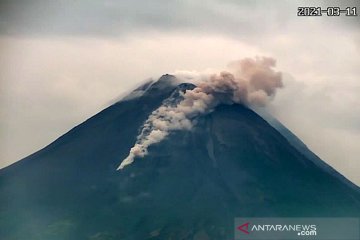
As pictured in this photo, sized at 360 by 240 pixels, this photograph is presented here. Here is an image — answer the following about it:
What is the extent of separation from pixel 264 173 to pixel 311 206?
2.41 ft

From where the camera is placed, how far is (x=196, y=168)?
8.77 meters

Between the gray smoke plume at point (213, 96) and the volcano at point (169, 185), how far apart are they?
134mm

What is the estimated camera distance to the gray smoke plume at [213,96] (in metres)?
8.61

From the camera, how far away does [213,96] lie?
29.9 feet

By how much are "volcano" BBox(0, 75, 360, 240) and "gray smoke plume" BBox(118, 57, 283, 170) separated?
13cm

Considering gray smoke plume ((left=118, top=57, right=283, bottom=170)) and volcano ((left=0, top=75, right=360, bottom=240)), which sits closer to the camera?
volcano ((left=0, top=75, right=360, bottom=240))

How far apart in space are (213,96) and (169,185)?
4.50ft

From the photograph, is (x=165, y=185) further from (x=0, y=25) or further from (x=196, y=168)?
(x=0, y=25)

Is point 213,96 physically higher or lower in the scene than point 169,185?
higher

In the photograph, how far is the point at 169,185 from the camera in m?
8.60

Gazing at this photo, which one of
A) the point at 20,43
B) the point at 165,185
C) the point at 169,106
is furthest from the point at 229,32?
the point at 20,43

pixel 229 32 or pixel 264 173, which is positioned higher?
pixel 229 32

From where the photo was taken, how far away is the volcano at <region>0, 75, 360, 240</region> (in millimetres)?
8297

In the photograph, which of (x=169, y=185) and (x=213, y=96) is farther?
(x=213, y=96)
